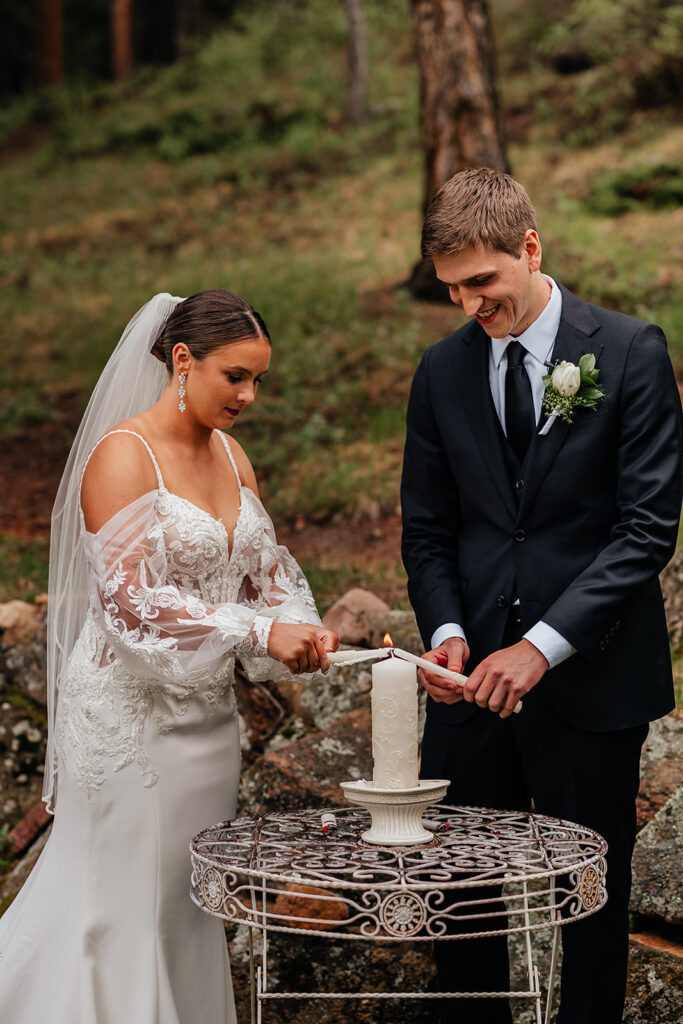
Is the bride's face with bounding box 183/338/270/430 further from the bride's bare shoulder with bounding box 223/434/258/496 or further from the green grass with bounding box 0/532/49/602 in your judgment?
the green grass with bounding box 0/532/49/602

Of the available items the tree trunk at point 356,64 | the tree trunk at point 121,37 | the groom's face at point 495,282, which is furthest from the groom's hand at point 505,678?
the tree trunk at point 121,37

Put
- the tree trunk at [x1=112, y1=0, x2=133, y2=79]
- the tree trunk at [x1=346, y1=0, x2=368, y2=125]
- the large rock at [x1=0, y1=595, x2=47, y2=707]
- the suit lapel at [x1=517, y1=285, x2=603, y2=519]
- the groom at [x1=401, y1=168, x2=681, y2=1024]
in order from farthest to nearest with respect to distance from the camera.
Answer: the tree trunk at [x1=112, y1=0, x2=133, y2=79], the tree trunk at [x1=346, y1=0, x2=368, y2=125], the large rock at [x1=0, y1=595, x2=47, y2=707], the suit lapel at [x1=517, y1=285, x2=603, y2=519], the groom at [x1=401, y1=168, x2=681, y2=1024]

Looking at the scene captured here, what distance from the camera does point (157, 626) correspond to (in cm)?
327

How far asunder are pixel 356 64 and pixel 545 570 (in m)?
16.6

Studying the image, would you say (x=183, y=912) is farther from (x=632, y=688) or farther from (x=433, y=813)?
(x=632, y=688)

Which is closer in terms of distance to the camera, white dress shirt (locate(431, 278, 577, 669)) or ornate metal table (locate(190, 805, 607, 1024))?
ornate metal table (locate(190, 805, 607, 1024))

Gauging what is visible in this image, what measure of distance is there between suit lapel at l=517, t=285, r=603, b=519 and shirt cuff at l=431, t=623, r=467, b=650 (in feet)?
1.20

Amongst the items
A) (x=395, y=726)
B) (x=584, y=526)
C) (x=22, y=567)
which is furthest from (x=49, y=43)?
(x=395, y=726)

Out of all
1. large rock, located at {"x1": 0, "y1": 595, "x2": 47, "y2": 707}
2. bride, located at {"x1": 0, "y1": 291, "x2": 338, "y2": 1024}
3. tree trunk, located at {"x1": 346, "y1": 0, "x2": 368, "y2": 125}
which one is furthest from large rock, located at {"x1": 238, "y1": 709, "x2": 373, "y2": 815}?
tree trunk, located at {"x1": 346, "y1": 0, "x2": 368, "y2": 125}

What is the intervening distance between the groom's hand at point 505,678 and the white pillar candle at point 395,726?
0.17 meters

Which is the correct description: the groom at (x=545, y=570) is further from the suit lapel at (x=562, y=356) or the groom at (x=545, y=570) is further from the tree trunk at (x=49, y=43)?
the tree trunk at (x=49, y=43)

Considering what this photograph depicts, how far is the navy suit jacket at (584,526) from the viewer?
123 inches

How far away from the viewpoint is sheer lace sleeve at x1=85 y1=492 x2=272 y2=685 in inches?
129

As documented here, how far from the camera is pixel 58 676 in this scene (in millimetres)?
3719
